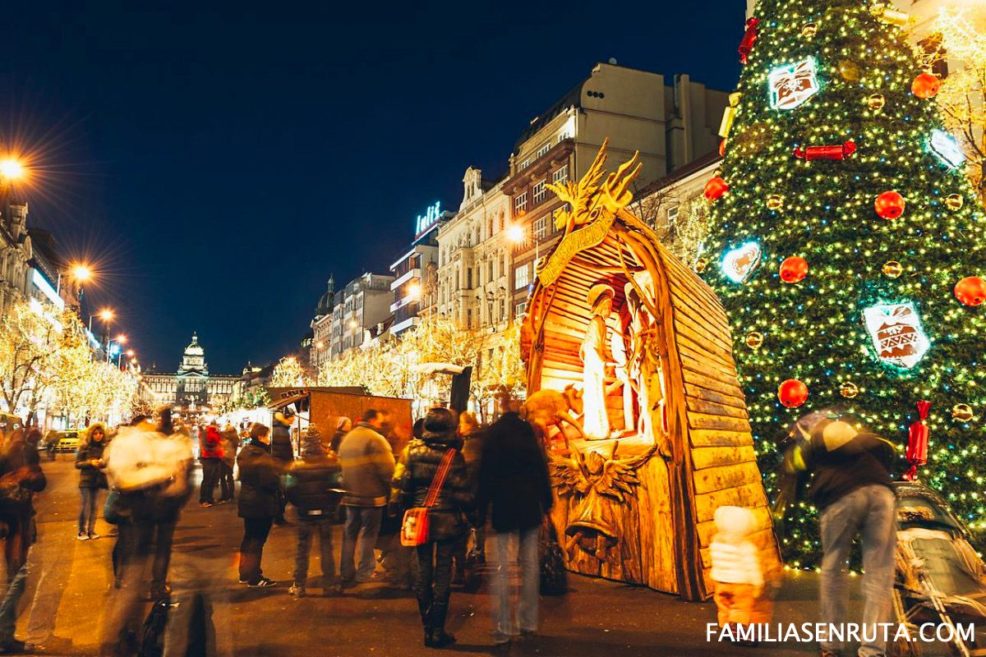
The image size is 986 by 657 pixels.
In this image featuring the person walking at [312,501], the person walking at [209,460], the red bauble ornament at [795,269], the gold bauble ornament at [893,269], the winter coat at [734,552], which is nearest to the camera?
the winter coat at [734,552]

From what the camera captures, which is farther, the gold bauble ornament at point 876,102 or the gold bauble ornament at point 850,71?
the gold bauble ornament at point 850,71

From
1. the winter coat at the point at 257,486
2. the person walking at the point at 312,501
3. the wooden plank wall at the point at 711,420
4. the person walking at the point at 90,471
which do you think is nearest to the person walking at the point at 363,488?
the person walking at the point at 312,501

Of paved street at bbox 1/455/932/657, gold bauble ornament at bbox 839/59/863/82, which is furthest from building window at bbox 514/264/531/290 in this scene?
paved street at bbox 1/455/932/657

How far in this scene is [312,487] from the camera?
7.43 m

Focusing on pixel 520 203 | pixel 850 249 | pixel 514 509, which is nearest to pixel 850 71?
pixel 850 249

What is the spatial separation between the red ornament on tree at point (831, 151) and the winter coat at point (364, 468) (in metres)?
6.54

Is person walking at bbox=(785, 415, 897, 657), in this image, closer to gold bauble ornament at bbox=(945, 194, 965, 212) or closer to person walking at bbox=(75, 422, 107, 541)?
gold bauble ornament at bbox=(945, 194, 965, 212)

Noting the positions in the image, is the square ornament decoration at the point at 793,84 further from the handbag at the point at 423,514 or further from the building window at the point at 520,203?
the building window at the point at 520,203

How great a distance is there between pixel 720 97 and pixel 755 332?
4049cm

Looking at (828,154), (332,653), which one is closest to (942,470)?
(828,154)

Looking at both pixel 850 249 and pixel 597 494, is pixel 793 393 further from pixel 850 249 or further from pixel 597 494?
pixel 597 494

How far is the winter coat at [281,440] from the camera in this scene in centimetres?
895

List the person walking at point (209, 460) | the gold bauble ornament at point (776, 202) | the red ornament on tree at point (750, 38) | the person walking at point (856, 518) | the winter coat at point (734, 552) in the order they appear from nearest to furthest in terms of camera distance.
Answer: the person walking at point (856, 518) → the winter coat at point (734, 552) → the gold bauble ornament at point (776, 202) → the red ornament on tree at point (750, 38) → the person walking at point (209, 460)

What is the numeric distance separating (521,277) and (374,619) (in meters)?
41.5
